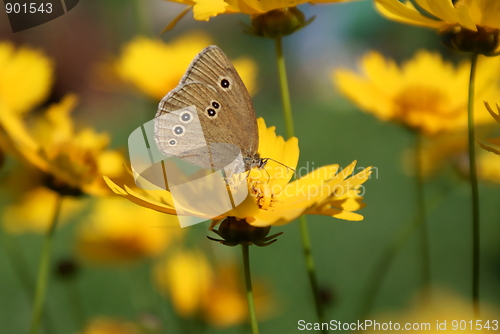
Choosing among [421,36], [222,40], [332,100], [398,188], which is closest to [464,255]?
[398,188]

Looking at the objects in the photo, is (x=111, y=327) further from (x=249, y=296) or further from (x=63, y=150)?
(x=249, y=296)

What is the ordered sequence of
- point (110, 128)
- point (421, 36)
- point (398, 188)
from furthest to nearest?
point (421, 36), point (110, 128), point (398, 188)

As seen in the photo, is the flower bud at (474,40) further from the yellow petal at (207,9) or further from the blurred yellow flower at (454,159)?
the blurred yellow flower at (454,159)

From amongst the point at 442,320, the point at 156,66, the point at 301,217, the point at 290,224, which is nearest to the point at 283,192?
the point at 301,217

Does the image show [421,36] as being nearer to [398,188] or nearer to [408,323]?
[398,188]

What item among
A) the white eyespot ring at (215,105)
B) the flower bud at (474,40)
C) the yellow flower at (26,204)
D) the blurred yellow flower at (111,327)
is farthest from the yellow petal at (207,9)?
the blurred yellow flower at (111,327)

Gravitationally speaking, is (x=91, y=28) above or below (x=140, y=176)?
below

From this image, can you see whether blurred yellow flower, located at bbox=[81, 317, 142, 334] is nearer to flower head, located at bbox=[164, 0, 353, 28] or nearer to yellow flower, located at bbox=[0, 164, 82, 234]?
yellow flower, located at bbox=[0, 164, 82, 234]
